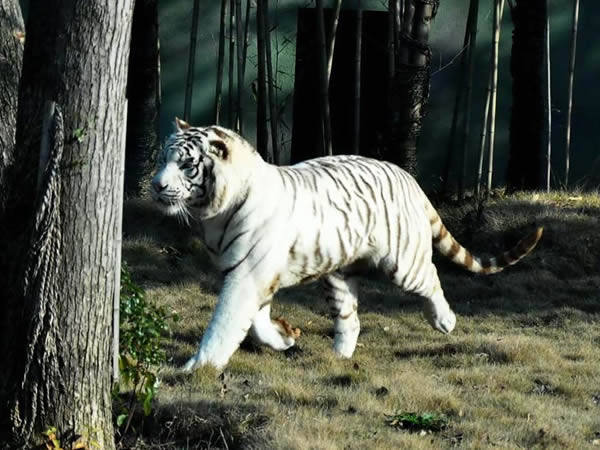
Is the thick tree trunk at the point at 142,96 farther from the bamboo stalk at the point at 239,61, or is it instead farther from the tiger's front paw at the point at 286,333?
the tiger's front paw at the point at 286,333

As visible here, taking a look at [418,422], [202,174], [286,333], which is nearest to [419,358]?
[286,333]

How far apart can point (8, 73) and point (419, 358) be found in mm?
3047

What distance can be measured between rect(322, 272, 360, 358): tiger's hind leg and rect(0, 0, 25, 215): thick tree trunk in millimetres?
2635

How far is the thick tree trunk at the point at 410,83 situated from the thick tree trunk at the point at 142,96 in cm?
209

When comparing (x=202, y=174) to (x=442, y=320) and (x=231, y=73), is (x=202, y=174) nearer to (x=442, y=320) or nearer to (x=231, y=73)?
(x=442, y=320)

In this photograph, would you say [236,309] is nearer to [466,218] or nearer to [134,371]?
[134,371]

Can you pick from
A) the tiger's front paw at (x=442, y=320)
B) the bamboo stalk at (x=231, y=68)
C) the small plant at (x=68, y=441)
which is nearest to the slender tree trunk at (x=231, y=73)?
the bamboo stalk at (x=231, y=68)

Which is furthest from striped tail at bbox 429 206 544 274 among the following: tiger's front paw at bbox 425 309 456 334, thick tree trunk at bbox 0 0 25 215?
thick tree trunk at bbox 0 0 25 215

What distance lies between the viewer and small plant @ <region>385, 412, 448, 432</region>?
17.3 feet

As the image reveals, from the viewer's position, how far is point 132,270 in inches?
343

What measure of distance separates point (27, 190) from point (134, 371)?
0.96 m

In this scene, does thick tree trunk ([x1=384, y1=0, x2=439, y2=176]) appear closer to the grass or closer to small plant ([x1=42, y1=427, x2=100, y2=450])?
the grass

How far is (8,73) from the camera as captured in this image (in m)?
5.10

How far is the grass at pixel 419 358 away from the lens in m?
5.16
